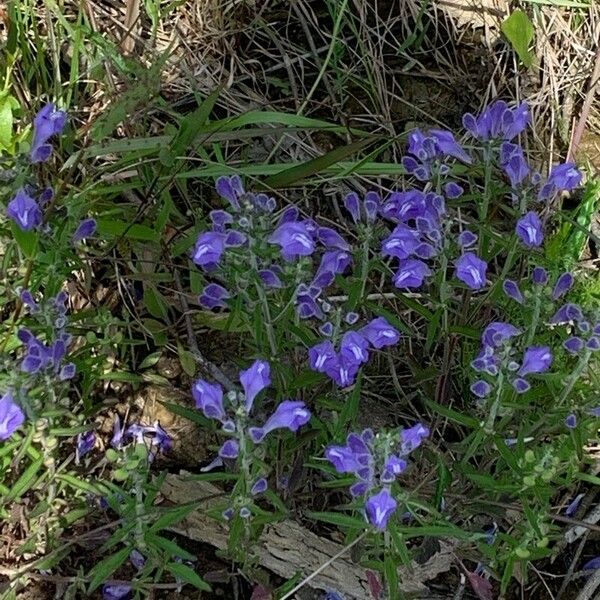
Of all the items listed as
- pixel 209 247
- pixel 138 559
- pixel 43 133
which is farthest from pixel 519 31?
pixel 138 559

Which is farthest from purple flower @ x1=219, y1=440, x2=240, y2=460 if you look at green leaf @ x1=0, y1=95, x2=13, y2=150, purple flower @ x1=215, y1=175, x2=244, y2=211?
green leaf @ x1=0, y1=95, x2=13, y2=150

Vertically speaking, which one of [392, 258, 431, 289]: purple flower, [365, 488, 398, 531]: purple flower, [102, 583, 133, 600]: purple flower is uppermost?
[392, 258, 431, 289]: purple flower

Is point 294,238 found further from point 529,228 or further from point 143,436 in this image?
point 143,436

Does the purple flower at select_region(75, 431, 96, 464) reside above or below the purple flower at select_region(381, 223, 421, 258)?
below

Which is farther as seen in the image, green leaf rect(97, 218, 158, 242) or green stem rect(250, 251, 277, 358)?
green leaf rect(97, 218, 158, 242)

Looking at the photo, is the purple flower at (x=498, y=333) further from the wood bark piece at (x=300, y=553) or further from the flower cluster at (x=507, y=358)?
the wood bark piece at (x=300, y=553)

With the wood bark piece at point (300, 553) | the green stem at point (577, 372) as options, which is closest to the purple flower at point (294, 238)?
the green stem at point (577, 372)

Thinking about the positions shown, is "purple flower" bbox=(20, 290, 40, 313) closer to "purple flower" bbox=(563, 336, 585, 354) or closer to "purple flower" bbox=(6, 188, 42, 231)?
"purple flower" bbox=(6, 188, 42, 231)
